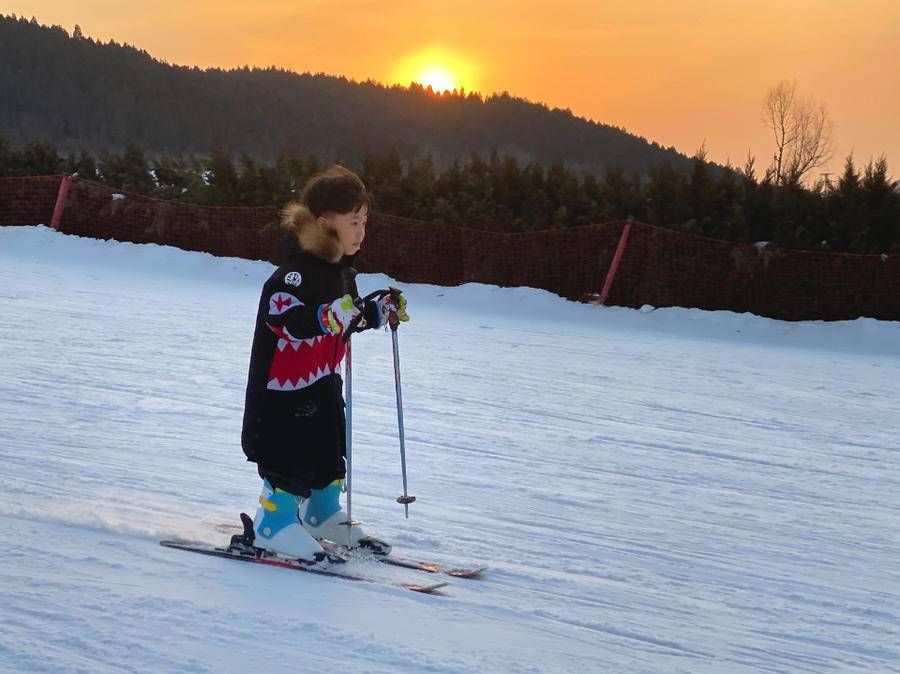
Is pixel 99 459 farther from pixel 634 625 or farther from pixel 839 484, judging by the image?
pixel 839 484

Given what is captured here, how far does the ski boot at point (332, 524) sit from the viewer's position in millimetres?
4047

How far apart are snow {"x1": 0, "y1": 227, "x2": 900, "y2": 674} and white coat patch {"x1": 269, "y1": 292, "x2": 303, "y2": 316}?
0.91 meters

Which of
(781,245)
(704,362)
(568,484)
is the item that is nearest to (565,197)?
(781,245)

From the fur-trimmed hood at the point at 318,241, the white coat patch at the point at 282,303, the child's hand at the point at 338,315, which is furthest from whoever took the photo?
the fur-trimmed hood at the point at 318,241

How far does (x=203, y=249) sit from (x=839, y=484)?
571 inches

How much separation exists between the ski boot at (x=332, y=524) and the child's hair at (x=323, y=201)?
1.00 meters

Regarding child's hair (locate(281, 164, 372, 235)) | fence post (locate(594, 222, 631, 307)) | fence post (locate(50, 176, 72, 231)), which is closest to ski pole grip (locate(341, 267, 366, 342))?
child's hair (locate(281, 164, 372, 235))

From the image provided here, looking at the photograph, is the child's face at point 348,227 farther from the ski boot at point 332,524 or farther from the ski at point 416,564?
the ski at point 416,564

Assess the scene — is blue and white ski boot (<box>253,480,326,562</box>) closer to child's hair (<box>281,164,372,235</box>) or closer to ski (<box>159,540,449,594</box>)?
ski (<box>159,540,449,594</box>)

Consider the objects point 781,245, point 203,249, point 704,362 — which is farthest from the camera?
point 203,249

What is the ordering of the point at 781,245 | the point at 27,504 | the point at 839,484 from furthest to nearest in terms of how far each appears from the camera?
the point at 781,245
the point at 839,484
the point at 27,504

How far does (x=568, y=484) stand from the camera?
5426mm

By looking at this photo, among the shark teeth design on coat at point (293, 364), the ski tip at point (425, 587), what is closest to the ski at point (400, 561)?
the ski tip at point (425, 587)

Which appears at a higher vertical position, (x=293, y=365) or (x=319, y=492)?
(x=293, y=365)
